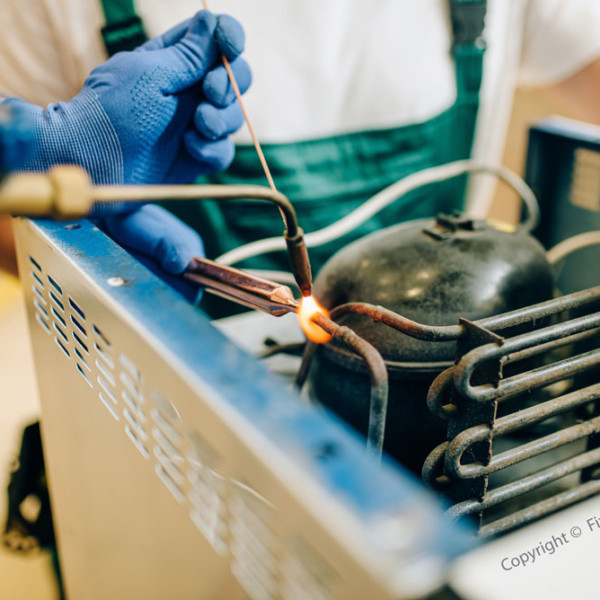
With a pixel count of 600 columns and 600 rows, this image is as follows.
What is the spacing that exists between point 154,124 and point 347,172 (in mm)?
577

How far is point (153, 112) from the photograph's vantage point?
0.58 metres

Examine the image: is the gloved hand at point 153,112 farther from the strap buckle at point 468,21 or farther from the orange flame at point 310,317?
the strap buckle at point 468,21

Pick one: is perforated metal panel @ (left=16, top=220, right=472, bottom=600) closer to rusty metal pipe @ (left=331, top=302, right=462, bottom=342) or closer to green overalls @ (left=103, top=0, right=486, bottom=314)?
rusty metal pipe @ (left=331, top=302, right=462, bottom=342)

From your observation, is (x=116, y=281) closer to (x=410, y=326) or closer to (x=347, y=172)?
(x=410, y=326)

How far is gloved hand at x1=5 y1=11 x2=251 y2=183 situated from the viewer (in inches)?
21.8

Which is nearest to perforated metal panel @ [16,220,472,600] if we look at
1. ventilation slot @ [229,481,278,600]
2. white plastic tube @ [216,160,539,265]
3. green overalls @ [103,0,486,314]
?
ventilation slot @ [229,481,278,600]

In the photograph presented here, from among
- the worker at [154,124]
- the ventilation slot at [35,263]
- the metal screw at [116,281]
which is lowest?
the ventilation slot at [35,263]

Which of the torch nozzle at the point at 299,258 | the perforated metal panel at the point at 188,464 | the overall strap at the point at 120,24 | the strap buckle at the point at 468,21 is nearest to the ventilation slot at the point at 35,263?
the perforated metal panel at the point at 188,464

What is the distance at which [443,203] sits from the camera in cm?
120

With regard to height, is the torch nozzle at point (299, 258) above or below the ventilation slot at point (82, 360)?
above

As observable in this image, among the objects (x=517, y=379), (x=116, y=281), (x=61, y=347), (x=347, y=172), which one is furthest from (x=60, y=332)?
(x=347, y=172)

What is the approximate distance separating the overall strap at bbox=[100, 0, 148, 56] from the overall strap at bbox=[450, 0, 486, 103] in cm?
55

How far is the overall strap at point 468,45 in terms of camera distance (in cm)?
105

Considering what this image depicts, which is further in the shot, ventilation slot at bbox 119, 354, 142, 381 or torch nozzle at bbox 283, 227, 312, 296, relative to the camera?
torch nozzle at bbox 283, 227, 312, 296
